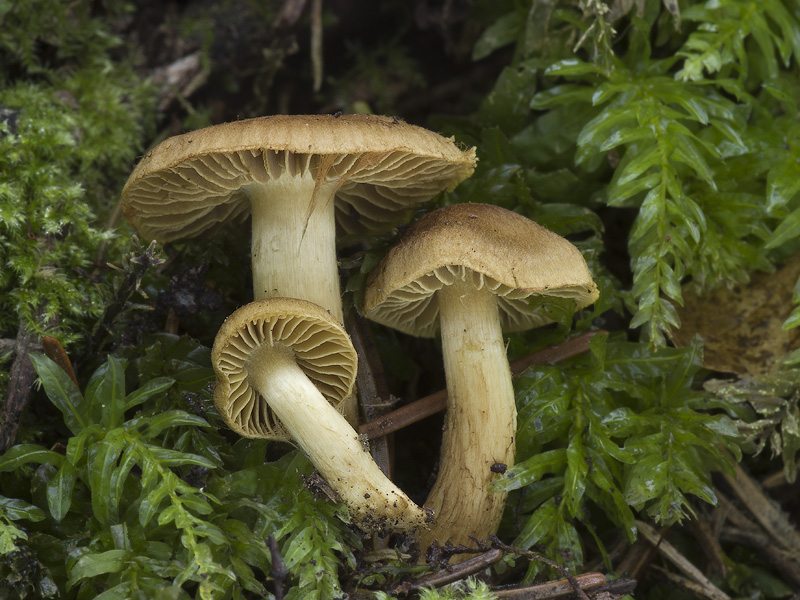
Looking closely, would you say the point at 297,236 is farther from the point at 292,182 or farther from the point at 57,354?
the point at 57,354

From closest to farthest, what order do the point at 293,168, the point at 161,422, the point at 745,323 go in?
the point at 161,422 → the point at 293,168 → the point at 745,323

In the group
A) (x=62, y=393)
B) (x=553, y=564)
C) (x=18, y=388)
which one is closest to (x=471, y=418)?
(x=553, y=564)

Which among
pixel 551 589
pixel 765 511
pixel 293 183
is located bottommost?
pixel 765 511

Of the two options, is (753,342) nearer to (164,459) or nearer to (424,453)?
(424,453)

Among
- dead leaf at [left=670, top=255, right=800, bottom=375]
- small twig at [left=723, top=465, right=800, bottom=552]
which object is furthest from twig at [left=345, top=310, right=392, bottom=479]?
small twig at [left=723, top=465, right=800, bottom=552]

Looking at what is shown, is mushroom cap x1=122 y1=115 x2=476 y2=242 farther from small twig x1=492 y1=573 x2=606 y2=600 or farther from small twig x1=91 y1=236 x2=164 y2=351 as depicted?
small twig x1=492 y1=573 x2=606 y2=600

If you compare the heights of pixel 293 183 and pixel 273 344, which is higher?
pixel 293 183
